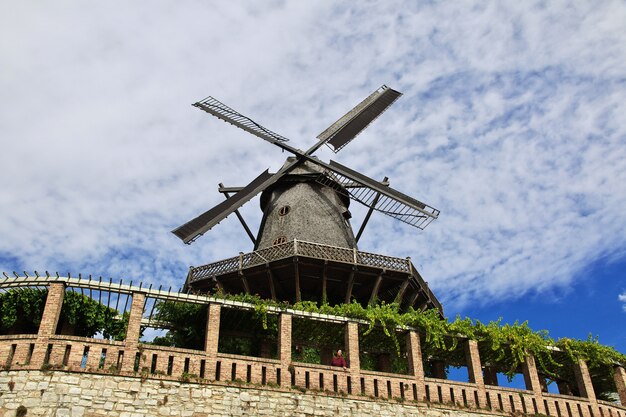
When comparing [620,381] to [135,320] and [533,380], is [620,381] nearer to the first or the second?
[533,380]

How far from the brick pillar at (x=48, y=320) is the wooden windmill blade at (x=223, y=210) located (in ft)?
28.6

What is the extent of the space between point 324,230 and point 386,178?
16.5ft

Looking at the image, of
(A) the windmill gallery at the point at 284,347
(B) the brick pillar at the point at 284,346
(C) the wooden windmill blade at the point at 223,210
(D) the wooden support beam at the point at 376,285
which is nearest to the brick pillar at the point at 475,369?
(A) the windmill gallery at the point at 284,347

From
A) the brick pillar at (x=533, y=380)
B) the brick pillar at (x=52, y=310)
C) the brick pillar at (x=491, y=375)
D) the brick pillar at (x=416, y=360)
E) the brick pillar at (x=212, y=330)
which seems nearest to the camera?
the brick pillar at (x=52, y=310)

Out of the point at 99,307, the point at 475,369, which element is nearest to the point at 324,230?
the point at 475,369

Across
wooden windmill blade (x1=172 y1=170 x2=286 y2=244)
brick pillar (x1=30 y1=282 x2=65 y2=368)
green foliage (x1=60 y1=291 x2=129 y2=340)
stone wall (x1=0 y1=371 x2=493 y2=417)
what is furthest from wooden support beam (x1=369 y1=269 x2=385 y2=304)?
brick pillar (x1=30 y1=282 x2=65 y2=368)

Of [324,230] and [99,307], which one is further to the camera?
[324,230]

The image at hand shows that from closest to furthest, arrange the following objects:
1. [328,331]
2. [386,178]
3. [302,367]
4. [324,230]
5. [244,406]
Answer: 1. [244,406]
2. [302,367]
3. [328,331]
4. [324,230]
5. [386,178]

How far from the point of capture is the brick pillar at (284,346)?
15.8 m

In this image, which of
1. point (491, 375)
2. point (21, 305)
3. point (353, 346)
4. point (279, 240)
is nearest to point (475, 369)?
point (491, 375)

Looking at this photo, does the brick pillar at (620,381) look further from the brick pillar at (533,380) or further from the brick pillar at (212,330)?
the brick pillar at (212,330)

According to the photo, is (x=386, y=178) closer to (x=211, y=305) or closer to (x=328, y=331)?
(x=328, y=331)

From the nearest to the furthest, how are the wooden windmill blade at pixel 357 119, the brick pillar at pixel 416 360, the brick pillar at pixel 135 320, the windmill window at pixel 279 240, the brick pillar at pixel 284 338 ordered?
the brick pillar at pixel 135 320 < the brick pillar at pixel 284 338 < the brick pillar at pixel 416 360 < the windmill window at pixel 279 240 < the wooden windmill blade at pixel 357 119

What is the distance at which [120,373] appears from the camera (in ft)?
47.2
